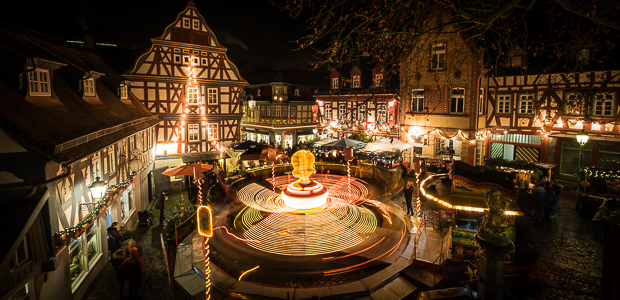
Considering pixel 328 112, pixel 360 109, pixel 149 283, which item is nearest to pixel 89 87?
pixel 149 283

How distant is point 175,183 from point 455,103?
831 inches

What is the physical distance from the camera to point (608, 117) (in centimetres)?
1983

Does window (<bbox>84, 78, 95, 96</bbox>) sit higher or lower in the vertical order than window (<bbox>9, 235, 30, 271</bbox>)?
higher

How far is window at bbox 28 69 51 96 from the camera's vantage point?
8.47 metres

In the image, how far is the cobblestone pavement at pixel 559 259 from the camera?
887cm

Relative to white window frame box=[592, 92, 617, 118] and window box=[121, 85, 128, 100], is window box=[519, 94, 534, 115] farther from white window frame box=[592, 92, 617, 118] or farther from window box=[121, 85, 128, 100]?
window box=[121, 85, 128, 100]

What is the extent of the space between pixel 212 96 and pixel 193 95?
55.9 inches

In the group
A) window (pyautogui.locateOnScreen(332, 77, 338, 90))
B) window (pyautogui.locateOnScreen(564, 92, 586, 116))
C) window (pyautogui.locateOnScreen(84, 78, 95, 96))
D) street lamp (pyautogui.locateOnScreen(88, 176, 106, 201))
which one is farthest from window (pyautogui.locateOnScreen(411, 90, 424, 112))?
street lamp (pyautogui.locateOnScreen(88, 176, 106, 201))

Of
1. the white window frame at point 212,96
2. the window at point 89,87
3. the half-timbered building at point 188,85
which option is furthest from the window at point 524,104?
the window at point 89,87

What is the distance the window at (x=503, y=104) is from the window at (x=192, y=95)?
2266cm

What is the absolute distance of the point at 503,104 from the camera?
2467 centimetres

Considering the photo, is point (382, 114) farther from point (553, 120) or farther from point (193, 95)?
point (193, 95)

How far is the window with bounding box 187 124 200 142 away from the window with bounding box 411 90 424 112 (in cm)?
1715

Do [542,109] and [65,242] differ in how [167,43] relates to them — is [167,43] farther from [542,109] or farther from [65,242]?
[542,109]
